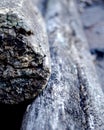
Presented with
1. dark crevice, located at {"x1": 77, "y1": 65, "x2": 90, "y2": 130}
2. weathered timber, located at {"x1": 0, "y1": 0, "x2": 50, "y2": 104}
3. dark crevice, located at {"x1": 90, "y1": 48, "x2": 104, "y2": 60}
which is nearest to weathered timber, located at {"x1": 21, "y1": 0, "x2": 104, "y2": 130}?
dark crevice, located at {"x1": 77, "y1": 65, "x2": 90, "y2": 130}

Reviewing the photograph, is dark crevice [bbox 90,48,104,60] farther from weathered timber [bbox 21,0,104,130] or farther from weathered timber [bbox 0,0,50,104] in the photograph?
weathered timber [bbox 0,0,50,104]

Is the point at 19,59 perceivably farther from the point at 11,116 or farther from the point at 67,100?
the point at 11,116

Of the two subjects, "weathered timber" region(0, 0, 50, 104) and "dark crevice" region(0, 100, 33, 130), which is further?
"dark crevice" region(0, 100, 33, 130)

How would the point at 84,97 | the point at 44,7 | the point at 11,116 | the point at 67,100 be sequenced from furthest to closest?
the point at 44,7
the point at 11,116
the point at 84,97
the point at 67,100

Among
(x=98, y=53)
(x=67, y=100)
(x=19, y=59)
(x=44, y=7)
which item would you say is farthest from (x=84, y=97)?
(x=44, y=7)

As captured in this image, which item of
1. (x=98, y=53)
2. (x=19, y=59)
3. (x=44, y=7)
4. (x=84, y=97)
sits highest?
(x=19, y=59)

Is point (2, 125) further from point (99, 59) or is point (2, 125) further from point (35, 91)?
point (99, 59)

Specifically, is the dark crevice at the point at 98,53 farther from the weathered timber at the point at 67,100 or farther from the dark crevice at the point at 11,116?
the dark crevice at the point at 11,116

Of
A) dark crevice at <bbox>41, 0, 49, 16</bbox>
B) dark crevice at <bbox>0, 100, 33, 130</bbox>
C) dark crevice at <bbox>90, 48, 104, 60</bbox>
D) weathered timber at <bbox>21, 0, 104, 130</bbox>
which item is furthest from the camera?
dark crevice at <bbox>41, 0, 49, 16</bbox>

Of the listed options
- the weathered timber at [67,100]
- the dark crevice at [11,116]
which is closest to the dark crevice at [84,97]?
the weathered timber at [67,100]
